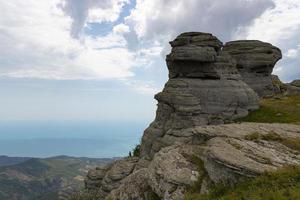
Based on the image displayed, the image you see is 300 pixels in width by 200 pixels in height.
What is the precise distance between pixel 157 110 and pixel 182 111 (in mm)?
6773

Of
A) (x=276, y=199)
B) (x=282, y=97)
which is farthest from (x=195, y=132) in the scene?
(x=282, y=97)

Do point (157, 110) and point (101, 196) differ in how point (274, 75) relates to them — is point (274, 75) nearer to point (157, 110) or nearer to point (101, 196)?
point (157, 110)

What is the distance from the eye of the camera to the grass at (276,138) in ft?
91.2

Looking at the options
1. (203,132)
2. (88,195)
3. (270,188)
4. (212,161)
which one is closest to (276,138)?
(212,161)

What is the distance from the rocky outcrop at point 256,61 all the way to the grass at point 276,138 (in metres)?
60.5

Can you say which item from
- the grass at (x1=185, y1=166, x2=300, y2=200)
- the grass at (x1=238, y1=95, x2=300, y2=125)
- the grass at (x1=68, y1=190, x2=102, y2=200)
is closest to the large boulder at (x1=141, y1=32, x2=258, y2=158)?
the grass at (x1=238, y1=95, x2=300, y2=125)

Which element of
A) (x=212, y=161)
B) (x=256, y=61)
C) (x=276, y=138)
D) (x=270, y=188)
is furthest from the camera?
(x=256, y=61)

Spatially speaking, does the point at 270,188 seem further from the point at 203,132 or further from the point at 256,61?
the point at 256,61

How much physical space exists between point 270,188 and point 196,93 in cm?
4373

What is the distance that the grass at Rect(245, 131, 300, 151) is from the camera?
2778 cm

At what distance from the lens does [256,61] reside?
8788 centimetres

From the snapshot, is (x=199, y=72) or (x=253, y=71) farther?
(x=253, y=71)

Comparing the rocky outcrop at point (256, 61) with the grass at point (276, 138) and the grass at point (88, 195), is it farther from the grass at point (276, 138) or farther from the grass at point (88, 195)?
the grass at point (276, 138)

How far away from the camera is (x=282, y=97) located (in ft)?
288
